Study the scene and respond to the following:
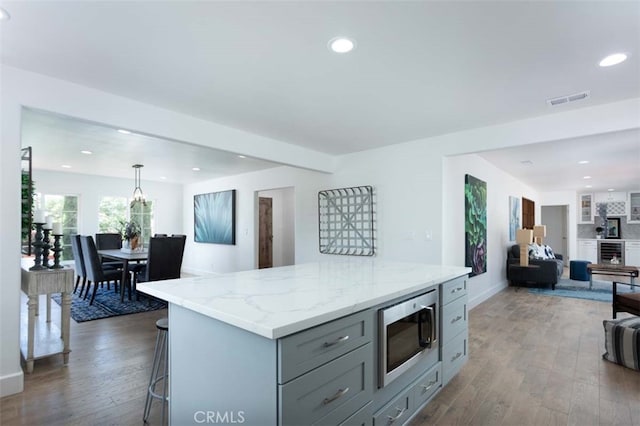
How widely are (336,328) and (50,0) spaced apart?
6.95 feet

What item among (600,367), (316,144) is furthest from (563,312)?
(316,144)

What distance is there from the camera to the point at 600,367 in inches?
111

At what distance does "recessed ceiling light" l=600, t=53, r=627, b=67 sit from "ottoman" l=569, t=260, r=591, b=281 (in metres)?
6.31

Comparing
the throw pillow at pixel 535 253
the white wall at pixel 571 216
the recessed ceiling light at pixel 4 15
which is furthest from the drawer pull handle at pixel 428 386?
the white wall at pixel 571 216

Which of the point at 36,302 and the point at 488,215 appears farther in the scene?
the point at 488,215

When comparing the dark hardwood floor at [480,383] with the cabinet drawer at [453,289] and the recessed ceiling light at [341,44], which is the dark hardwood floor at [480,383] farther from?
the recessed ceiling light at [341,44]

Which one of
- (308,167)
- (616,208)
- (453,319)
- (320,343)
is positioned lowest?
(453,319)

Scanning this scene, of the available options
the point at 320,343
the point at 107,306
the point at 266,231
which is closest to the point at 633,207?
the point at 266,231

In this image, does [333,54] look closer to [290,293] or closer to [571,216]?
[290,293]

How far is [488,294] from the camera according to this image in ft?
18.0

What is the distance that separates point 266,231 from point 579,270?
704cm

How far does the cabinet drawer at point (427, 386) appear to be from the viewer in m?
2.02

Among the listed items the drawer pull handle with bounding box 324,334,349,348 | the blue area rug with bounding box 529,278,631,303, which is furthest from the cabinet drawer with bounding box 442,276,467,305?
the blue area rug with bounding box 529,278,631,303

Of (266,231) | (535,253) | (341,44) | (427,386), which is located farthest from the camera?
(266,231)
